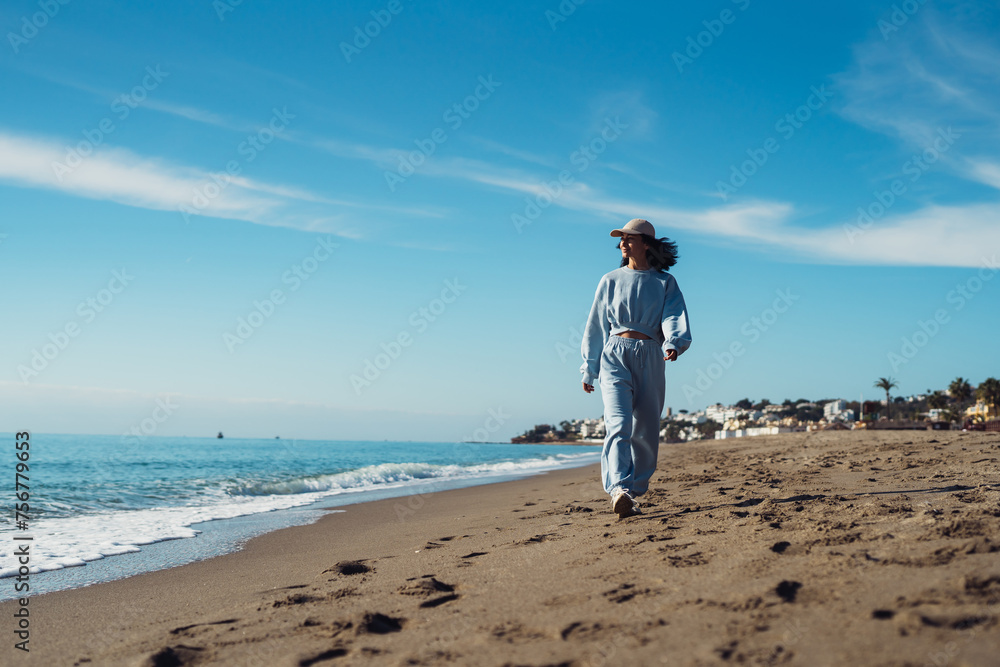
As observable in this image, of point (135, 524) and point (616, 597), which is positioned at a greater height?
point (616, 597)

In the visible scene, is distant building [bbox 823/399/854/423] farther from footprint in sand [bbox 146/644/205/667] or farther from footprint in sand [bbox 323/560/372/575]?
footprint in sand [bbox 146/644/205/667]

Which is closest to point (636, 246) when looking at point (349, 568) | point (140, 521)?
point (349, 568)

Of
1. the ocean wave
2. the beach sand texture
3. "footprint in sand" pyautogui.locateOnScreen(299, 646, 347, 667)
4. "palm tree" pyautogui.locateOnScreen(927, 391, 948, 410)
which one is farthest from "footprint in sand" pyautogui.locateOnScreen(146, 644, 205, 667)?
"palm tree" pyautogui.locateOnScreen(927, 391, 948, 410)

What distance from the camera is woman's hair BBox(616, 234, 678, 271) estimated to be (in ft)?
16.4

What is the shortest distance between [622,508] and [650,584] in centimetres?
189

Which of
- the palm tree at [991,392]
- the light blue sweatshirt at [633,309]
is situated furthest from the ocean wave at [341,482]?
the palm tree at [991,392]

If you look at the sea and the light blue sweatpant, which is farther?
the sea

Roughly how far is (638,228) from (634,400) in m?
1.27

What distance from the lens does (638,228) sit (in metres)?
4.95

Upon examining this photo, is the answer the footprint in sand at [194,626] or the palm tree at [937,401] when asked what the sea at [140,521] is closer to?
the footprint in sand at [194,626]

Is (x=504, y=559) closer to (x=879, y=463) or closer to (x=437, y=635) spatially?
(x=437, y=635)

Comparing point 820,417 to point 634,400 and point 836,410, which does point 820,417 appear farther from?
point 634,400

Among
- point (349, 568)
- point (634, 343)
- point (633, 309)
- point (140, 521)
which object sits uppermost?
point (633, 309)

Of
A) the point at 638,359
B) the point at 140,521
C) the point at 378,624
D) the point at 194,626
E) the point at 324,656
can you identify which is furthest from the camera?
the point at 140,521
